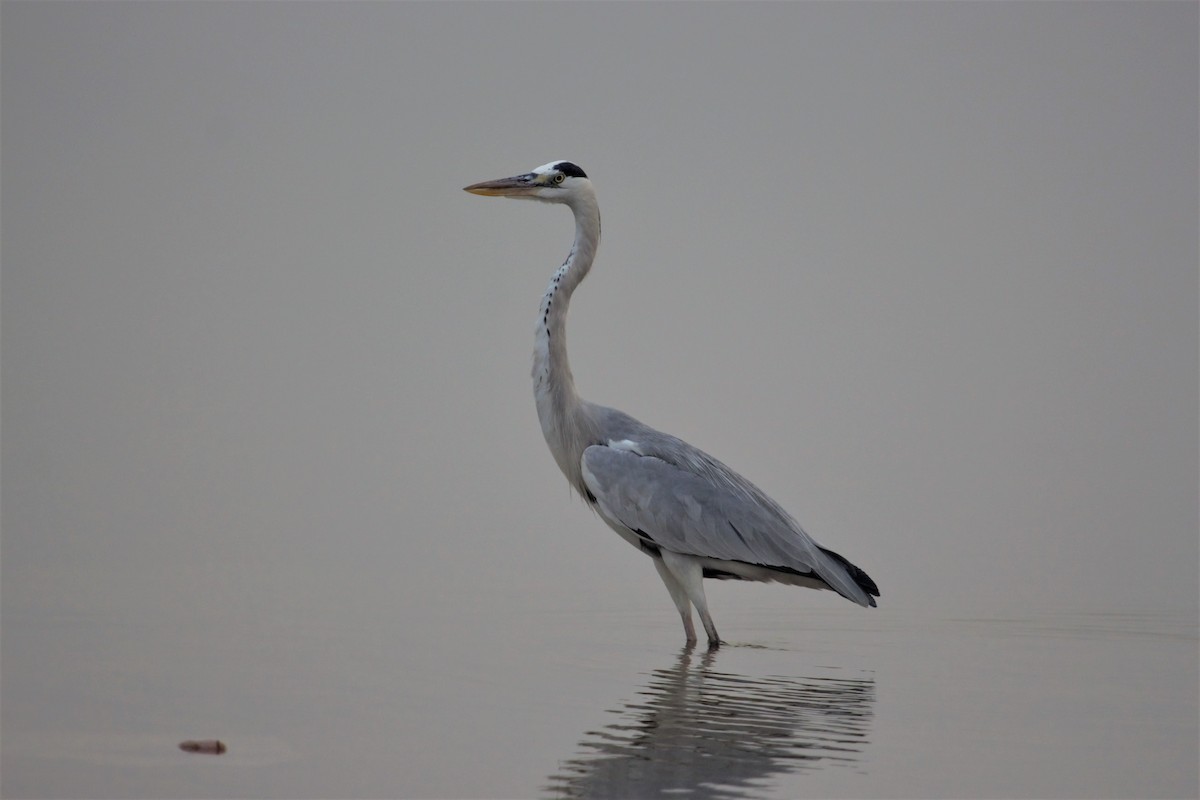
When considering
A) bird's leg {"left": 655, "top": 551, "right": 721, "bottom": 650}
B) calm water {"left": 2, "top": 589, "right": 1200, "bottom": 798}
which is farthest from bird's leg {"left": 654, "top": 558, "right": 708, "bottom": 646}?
calm water {"left": 2, "top": 589, "right": 1200, "bottom": 798}

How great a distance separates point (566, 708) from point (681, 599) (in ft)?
7.39

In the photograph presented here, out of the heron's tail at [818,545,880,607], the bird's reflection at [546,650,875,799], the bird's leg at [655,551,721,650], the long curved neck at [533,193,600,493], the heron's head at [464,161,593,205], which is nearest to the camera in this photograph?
the bird's reflection at [546,650,875,799]

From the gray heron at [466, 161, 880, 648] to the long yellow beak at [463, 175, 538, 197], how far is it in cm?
54

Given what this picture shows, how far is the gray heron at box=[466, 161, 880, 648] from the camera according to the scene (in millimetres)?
7629

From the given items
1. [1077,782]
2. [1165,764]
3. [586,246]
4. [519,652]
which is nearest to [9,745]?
[519,652]

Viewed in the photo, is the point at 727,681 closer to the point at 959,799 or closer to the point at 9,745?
the point at 959,799

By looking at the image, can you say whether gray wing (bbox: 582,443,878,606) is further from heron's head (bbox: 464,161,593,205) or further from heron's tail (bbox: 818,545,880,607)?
heron's head (bbox: 464,161,593,205)

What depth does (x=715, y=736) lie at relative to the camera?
521cm

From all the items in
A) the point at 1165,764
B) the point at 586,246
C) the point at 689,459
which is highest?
the point at 586,246

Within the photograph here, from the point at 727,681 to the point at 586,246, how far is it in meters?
2.99

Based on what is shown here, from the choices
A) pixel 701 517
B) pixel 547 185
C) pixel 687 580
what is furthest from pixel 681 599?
pixel 547 185

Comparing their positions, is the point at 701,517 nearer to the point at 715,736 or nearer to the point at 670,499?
the point at 670,499

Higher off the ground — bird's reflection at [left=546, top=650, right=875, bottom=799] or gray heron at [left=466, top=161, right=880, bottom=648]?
gray heron at [left=466, top=161, right=880, bottom=648]

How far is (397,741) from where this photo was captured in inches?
196
